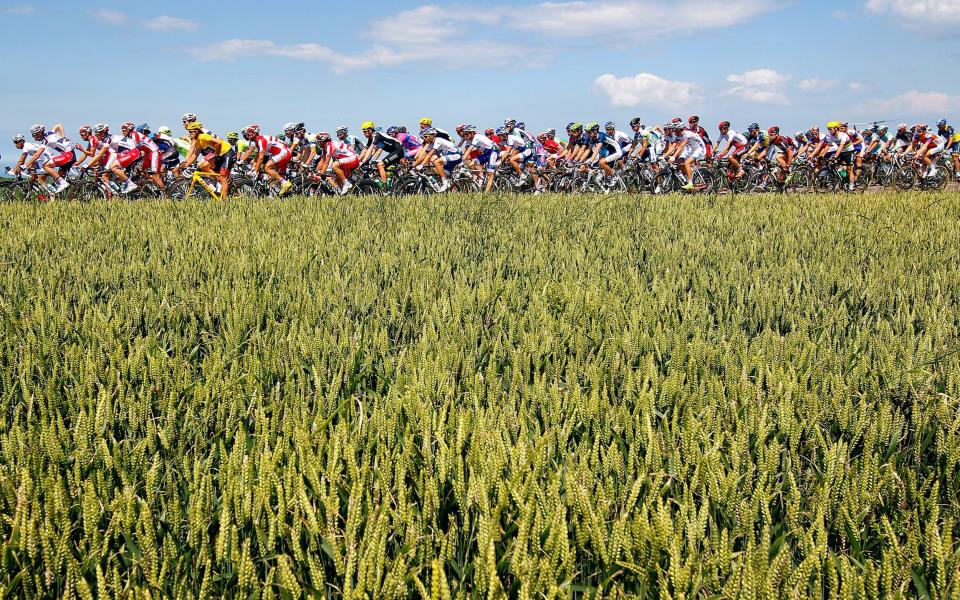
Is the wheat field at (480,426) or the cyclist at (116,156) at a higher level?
the cyclist at (116,156)

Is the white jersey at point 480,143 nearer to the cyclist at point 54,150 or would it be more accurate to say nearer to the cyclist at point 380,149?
the cyclist at point 380,149

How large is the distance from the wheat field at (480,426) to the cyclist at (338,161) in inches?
323

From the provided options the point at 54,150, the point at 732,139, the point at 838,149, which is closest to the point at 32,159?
the point at 54,150

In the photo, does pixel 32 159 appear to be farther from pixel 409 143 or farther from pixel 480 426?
pixel 480 426

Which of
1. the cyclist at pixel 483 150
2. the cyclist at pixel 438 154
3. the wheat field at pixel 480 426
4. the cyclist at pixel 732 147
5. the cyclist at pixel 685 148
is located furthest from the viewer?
the cyclist at pixel 732 147

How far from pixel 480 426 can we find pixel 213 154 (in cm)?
1340

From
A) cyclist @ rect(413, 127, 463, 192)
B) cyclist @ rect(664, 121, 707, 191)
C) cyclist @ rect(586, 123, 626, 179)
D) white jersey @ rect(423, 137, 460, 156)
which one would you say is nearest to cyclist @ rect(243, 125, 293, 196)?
cyclist @ rect(413, 127, 463, 192)

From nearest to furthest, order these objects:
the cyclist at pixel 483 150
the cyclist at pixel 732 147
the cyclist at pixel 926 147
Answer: the cyclist at pixel 483 150 < the cyclist at pixel 732 147 < the cyclist at pixel 926 147

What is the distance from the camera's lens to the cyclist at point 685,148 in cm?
1769

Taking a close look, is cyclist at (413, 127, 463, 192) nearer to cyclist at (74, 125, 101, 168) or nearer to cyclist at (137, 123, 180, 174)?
cyclist at (137, 123, 180, 174)

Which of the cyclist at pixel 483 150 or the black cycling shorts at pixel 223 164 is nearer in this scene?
the black cycling shorts at pixel 223 164

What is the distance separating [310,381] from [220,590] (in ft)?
5.30

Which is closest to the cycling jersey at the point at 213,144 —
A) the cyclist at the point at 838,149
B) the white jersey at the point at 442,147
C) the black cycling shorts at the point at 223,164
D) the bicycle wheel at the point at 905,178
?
the black cycling shorts at the point at 223,164

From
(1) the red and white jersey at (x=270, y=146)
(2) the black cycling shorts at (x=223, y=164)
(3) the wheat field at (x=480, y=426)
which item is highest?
(1) the red and white jersey at (x=270, y=146)
